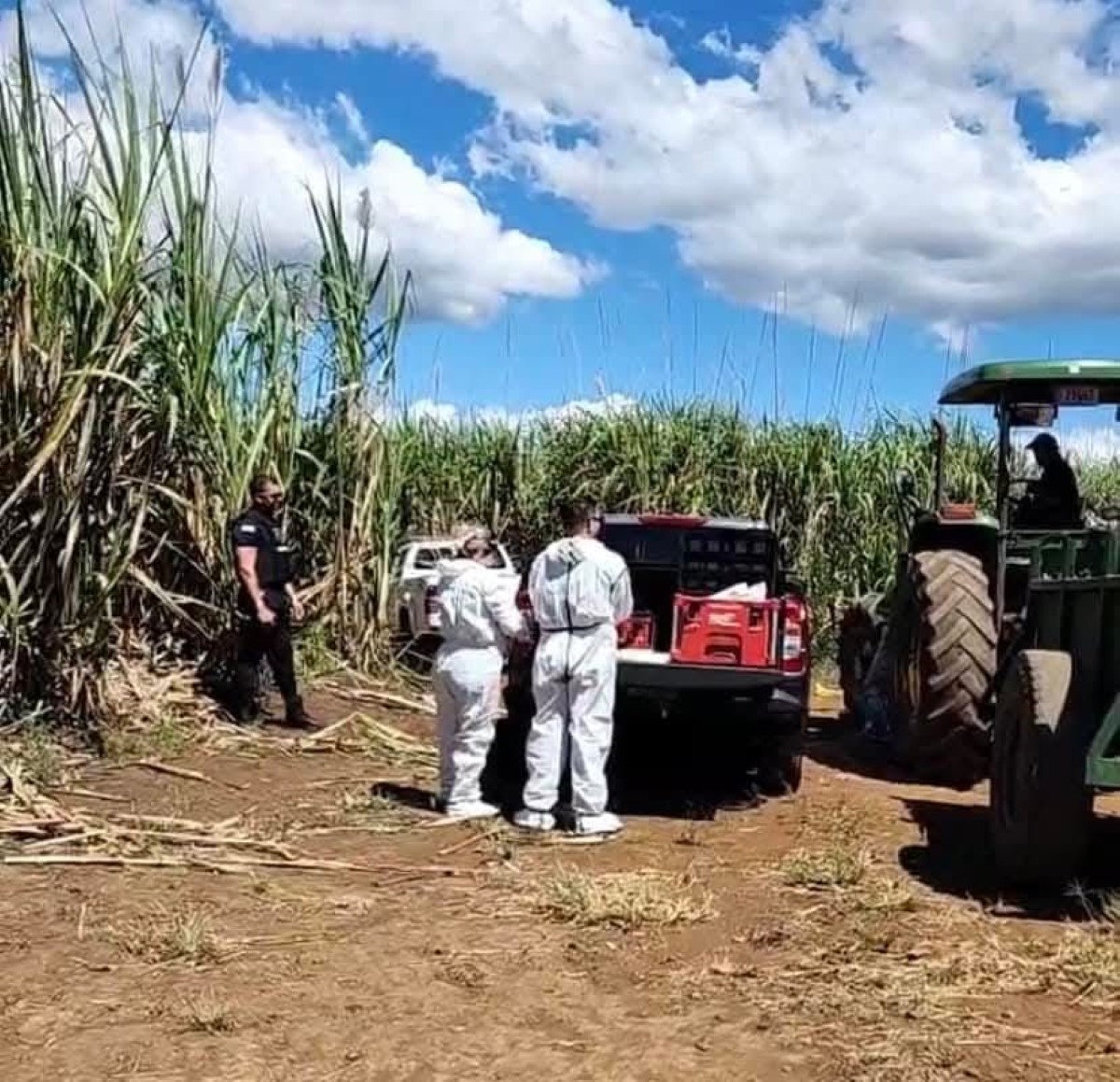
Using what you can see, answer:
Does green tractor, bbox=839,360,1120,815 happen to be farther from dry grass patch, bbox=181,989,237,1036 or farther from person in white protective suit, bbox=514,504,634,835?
dry grass patch, bbox=181,989,237,1036

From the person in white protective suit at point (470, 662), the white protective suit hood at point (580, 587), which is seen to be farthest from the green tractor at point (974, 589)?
the person in white protective suit at point (470, 662)

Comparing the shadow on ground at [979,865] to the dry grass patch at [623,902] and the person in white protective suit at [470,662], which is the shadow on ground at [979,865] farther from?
the person in white protective suit at [470,662]

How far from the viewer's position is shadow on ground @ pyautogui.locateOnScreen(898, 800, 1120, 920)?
6.37 meters

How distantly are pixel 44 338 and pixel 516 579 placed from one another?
9.29 ft

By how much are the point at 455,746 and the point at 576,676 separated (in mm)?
783

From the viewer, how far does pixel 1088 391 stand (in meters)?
9.32

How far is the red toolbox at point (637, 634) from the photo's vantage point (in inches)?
358

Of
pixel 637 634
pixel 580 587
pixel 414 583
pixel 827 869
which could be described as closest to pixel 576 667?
pixel 580 587

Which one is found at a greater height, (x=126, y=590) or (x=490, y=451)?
(x=490, y=451)

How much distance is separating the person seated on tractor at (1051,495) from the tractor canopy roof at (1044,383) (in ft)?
1.16

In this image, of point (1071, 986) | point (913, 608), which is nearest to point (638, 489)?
point (913, 608)

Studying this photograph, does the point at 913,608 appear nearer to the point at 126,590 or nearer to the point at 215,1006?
the point at 126,590

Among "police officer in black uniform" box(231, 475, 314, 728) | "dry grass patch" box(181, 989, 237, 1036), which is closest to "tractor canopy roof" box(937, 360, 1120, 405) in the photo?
"police officer in black uniform" box(231, 475, 314, 728)

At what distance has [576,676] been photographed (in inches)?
311
